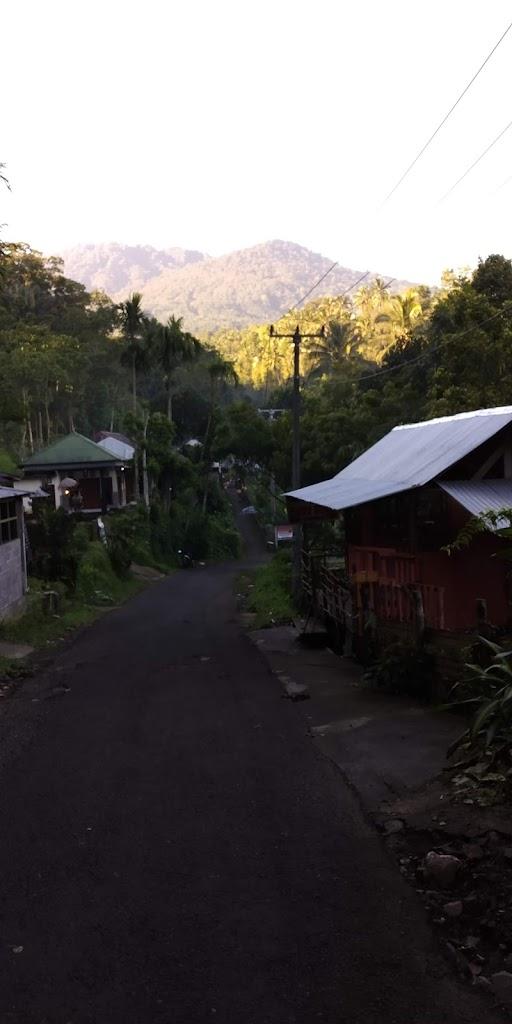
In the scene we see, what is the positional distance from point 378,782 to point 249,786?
133cm

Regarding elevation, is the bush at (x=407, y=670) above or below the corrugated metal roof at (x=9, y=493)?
below

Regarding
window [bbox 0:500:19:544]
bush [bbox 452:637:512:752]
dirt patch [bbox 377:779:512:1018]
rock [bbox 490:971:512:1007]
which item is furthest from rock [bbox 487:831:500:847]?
window [bbox 0:500:19:544]

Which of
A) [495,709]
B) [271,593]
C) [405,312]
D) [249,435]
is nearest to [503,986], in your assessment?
[495,709]

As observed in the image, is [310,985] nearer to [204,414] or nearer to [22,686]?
[22,686]

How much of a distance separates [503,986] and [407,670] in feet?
26.7

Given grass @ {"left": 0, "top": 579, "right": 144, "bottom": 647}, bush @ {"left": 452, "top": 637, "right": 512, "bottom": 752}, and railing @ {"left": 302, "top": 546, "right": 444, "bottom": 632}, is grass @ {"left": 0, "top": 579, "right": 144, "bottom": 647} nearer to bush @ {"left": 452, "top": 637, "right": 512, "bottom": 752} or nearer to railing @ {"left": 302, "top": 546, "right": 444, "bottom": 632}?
railing @ {"left": 302, "top": 546, "right": 444, "bottom": 632}

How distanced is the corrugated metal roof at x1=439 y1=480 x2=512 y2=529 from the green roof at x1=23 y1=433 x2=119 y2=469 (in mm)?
36961

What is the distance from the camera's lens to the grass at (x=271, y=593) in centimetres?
2636

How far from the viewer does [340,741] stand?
11.2m

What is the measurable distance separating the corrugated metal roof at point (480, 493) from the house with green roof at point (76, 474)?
35.5m

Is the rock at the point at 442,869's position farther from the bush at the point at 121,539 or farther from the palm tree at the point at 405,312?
the palm tree at the point at 405,312

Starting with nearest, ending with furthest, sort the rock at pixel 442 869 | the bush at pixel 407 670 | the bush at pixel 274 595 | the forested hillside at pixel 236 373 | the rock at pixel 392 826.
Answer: the rock at pixel 442 869
the rock at pixel 392 826
the bush at pixel 407 670
the bush at pixel 274 595
the forested hillside at pixel 236 373

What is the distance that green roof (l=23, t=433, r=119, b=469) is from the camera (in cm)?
4862

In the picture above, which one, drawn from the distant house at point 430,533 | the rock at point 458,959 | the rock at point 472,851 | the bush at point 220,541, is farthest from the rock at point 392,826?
the bush at point 220,541
